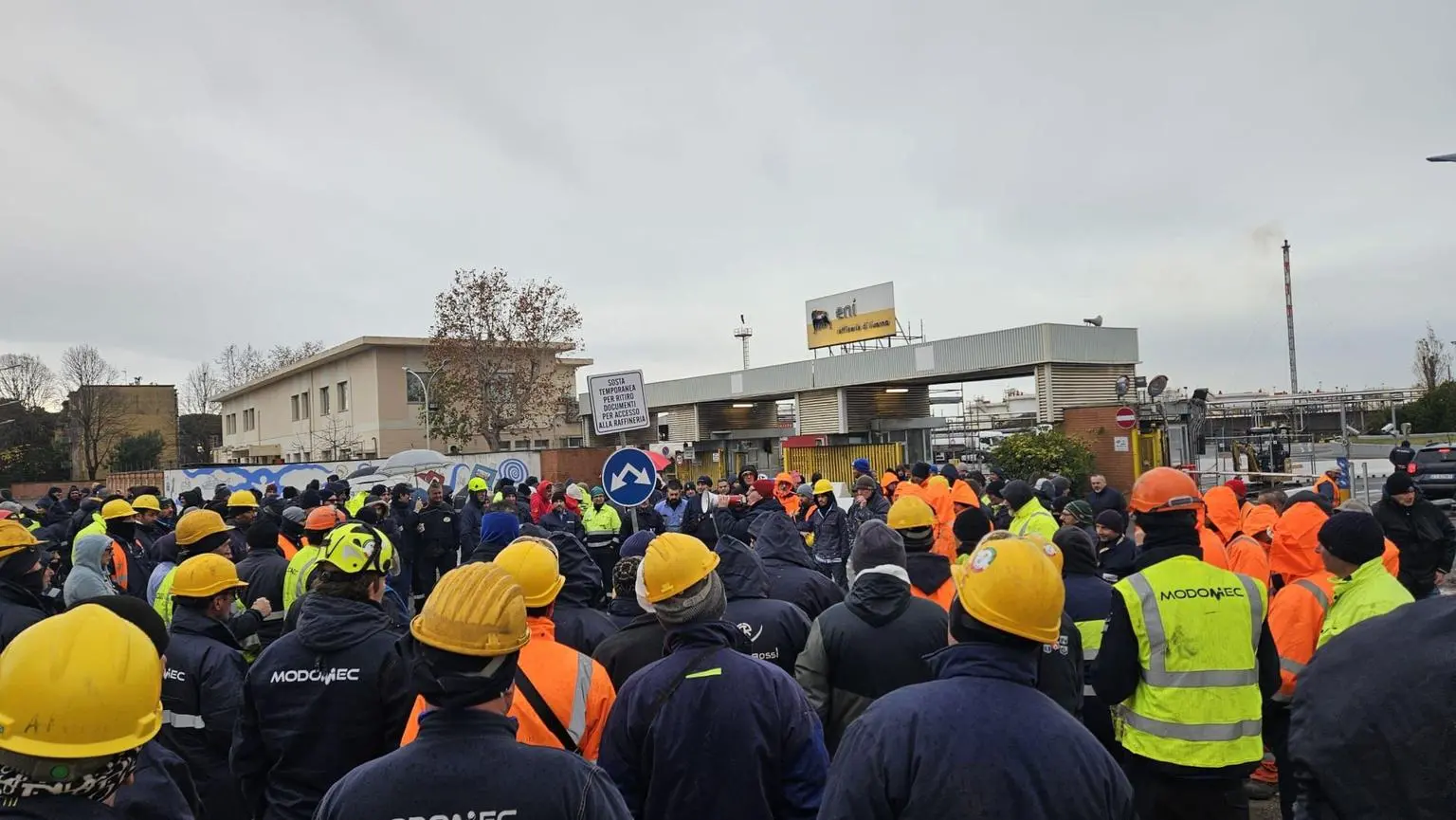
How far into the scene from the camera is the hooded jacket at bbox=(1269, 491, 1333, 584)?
212 inches

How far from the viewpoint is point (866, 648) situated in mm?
3951

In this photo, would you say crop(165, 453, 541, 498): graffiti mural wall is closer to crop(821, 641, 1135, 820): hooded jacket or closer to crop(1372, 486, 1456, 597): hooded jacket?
crop(1372, 486, 1456, 597): hooded jacket

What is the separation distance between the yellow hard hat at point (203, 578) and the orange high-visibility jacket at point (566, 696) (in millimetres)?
1669

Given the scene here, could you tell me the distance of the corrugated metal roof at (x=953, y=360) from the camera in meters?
25.9

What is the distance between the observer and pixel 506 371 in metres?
39.4

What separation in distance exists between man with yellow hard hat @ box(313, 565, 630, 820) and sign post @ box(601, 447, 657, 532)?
7237 millimetres

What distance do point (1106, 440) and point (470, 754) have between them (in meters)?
25.3

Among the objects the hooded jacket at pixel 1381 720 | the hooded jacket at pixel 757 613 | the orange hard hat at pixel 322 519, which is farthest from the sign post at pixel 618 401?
the hooded jacket at pixel 1381 720

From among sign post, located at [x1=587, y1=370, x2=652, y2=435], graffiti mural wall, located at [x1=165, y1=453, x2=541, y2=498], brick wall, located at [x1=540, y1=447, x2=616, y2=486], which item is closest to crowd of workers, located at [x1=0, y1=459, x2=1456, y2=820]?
sign post, located at [x1=587, y1=370, x2=652, y2=435]

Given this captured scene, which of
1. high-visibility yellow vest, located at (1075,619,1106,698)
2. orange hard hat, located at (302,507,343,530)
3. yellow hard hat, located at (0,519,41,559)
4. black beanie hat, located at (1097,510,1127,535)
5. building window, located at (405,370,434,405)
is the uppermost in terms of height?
building window, located at (405,370,434,405)

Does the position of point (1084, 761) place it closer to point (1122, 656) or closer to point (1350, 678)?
point (1350, 678)

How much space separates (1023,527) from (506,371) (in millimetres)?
34503

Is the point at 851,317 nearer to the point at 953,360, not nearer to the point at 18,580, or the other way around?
the point at 953,360

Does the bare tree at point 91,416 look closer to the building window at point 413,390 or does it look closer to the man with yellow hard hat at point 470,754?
the building window at point 413,390
